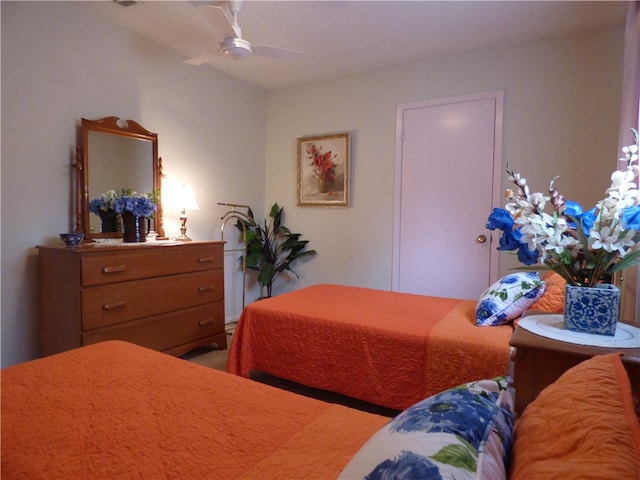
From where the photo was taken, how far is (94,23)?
2.82 m

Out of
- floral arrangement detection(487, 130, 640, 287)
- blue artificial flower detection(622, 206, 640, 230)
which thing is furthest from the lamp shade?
blue artificial flower detection(622, 206, 640, 230)

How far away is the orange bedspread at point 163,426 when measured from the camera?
2.62 ft

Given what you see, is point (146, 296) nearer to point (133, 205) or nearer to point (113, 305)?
point (113, 305)

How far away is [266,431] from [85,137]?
2.69 m

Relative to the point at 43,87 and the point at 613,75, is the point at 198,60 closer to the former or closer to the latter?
the point at 43,87

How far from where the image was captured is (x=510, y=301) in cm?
197

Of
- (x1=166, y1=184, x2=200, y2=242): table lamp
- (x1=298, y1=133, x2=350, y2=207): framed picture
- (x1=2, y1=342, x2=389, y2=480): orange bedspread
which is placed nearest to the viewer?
(x1=2, y1=342, x2=389, y2=480): orange bedspread

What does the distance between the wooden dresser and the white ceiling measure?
1.71 metres

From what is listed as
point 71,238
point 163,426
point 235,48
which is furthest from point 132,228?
point 163,426

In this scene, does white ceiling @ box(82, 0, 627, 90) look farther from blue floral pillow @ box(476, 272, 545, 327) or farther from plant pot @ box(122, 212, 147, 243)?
blue floral pillow @ box(476, 272, 545, 327)

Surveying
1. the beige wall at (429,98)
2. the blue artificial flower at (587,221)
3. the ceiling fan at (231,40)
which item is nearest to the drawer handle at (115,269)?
the ceiling fan at (231,40)

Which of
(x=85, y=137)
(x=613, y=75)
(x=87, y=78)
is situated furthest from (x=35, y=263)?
(x=613, y=75)

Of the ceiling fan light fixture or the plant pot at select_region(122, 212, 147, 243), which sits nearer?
the ceiling fan light fixture

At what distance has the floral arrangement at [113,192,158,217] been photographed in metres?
2.76
